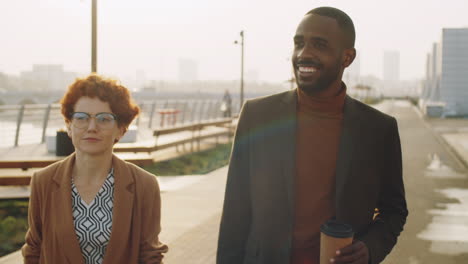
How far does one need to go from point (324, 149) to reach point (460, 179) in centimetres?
1058

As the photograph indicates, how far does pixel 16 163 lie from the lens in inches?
317

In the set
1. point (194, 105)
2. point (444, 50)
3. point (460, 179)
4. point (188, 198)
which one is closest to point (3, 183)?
point (188, 198)

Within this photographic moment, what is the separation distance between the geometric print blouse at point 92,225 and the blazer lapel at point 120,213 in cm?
4

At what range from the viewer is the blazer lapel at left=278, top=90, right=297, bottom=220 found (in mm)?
2062

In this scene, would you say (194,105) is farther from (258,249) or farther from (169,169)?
(258,249)

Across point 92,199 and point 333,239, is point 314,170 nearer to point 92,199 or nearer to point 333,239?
point 333,239

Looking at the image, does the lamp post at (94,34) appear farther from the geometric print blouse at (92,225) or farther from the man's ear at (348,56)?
the man's ear at (348,56)

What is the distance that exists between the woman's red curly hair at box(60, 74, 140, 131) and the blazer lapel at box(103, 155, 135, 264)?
25 cm

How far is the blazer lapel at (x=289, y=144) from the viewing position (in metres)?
2.06

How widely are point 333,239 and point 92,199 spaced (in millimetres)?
1246

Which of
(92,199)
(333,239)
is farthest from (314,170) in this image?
(92,199)

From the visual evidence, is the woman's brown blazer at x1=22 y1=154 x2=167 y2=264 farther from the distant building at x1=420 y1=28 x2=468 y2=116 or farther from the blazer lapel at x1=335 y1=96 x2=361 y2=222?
the distant building at x1=420 y1=28 x2=468 y2=116

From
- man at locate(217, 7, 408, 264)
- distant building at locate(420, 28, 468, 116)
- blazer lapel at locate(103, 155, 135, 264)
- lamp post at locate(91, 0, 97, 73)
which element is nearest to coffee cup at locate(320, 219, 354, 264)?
man at locate(217, 7, 408, 264)

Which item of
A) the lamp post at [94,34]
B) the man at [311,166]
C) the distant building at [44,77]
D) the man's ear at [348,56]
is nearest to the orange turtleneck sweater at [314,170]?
the man at [311,166]
